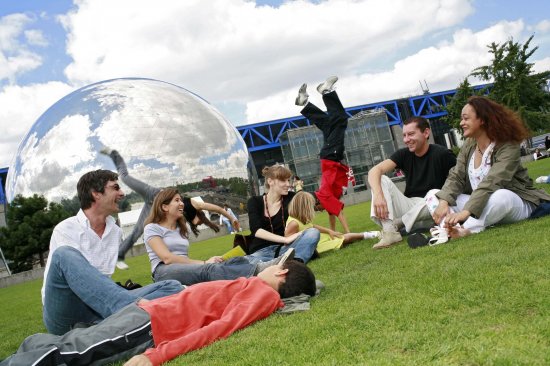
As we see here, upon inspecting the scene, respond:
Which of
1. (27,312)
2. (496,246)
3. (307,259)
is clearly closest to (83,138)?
(27,312)

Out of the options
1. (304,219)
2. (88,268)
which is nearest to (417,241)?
(304,219)

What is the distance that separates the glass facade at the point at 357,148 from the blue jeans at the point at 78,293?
35717mm

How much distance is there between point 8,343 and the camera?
5.52 m

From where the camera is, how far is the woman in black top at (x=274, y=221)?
630 centimetres

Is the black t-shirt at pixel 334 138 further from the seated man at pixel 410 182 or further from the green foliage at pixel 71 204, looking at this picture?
the green foliage at pixel 71 204

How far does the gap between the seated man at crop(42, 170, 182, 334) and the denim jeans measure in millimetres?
850

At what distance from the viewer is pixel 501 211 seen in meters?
5.28

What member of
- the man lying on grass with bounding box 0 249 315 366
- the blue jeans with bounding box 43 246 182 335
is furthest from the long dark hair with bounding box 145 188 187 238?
the man lying on grass with bounding box 0 249 315 366

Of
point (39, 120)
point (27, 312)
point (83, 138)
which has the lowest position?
point (27, 312)

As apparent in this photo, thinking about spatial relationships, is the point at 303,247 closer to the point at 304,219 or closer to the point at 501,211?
the point at 304,219

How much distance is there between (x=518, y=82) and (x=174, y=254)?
97.8 ft

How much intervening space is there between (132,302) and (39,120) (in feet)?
22.6

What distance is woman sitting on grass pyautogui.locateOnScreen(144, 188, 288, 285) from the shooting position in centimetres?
503

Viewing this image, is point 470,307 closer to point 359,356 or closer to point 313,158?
point 359,356
